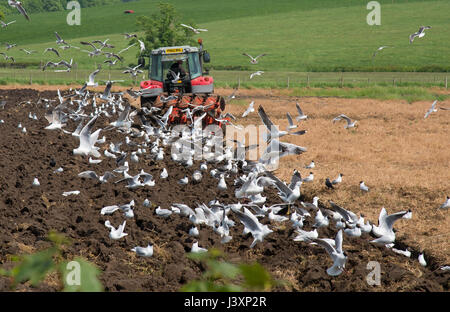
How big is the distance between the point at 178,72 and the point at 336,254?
12.2 metres

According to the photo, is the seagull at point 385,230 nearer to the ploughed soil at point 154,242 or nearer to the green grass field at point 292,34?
the ploughed soil at point 154,242

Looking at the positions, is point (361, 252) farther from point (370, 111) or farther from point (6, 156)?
point (370, 111)

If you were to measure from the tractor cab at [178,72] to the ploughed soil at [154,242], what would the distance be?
7.01m

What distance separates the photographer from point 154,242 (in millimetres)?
5883

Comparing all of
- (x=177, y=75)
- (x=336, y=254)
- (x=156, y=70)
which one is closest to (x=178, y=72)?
(x=177, y=75)

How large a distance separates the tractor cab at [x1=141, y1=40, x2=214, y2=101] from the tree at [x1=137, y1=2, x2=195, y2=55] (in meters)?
36.5

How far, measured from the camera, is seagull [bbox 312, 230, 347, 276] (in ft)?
13.6

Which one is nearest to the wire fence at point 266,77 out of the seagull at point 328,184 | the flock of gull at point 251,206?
the flock of gull at point 251,206

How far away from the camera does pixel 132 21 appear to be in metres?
81.1

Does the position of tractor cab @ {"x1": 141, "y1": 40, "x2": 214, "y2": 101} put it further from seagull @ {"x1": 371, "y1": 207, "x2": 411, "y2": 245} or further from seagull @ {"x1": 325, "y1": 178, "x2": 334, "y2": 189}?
seagull @ {"x1": 371, "y1": 207, "x2": 411, "y2": 245}

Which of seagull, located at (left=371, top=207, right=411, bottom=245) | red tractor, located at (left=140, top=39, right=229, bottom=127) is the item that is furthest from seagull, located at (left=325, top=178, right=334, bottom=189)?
red tractor, located at (left=140, top=39, right=229, bottom=127)

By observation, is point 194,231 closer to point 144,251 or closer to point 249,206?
point 144,251

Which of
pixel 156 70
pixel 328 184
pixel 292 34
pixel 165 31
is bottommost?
pixel 328 184

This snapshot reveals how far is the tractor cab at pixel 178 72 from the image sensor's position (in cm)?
1563
